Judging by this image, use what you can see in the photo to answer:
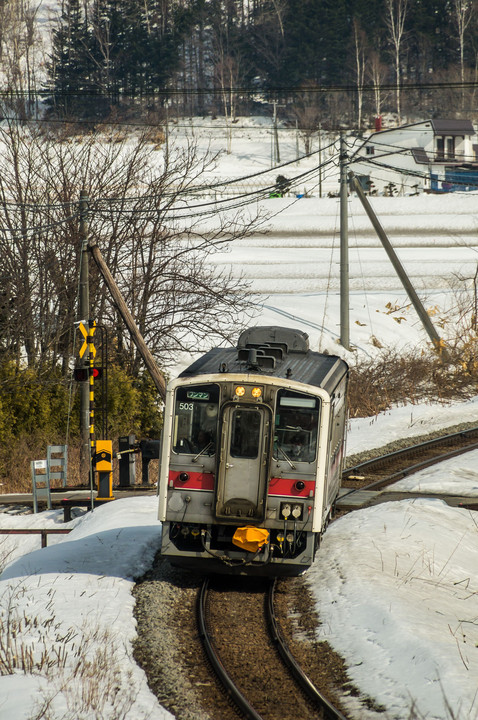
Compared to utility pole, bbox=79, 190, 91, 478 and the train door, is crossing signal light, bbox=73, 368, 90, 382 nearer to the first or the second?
utility pole, bbox=79, 190, 91, 478

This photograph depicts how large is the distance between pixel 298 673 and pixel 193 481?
9.67 feet

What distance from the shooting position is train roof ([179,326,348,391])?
35.8 feet

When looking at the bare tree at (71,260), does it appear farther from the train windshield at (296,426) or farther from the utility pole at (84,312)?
the train windshield at (296,426)

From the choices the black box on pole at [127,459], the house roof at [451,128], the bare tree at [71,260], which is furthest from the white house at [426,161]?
the black box on pole at [127,459]

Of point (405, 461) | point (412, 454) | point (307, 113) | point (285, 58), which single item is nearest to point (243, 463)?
point (405, 461)

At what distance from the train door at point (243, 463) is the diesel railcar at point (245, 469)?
13 mm

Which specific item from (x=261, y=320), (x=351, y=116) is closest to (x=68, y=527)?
(x=261, y=320)

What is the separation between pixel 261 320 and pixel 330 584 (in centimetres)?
2102

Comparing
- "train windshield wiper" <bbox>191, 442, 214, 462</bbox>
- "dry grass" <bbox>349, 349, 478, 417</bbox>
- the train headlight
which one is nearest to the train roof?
"train windshield wiper" <bbox>191, 442, 214, 462</bbox>

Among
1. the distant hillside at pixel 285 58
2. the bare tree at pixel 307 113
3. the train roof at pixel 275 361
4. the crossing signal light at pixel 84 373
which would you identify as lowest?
the crossing signal light at pixel 84 373

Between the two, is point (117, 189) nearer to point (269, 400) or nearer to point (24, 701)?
point (269, 400)

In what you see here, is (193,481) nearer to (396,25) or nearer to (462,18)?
(462,18)

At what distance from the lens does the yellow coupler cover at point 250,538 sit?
1041 cm

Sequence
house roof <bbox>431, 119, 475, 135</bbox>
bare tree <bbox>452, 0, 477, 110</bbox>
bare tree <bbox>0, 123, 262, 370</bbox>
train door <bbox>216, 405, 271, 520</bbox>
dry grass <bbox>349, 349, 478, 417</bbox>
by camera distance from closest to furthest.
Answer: train door <bbox>216, 405, 271, 520</bbox> < bare tree <bbox>0, 123, 262, 370</bbox> < dry grass <bbox>349, 349, 478, 417</bbox> < house roof <bbox>431, 119, 475, 135</bbox> < bare tree <bbox>452, 0, 477, 110</bbox>
